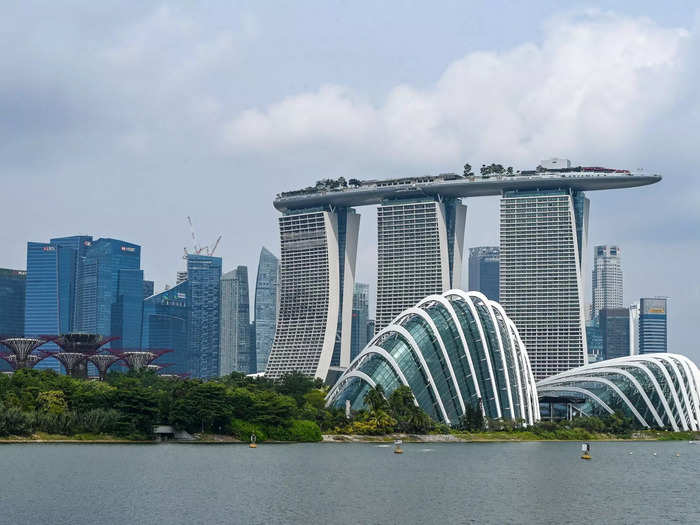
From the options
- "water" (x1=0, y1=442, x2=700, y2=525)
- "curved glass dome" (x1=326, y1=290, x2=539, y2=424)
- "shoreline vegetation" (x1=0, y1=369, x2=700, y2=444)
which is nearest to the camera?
"water" (x1=0, y1=442, x2=700, y2=525)

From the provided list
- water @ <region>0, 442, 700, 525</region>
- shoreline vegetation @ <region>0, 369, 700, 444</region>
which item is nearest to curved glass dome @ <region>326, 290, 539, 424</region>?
shoreline vegetation @ <region>0, 369, 700, 444</region>

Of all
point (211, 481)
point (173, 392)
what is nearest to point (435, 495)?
point (211, 481)

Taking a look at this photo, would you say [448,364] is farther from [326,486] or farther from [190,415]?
[326,486]

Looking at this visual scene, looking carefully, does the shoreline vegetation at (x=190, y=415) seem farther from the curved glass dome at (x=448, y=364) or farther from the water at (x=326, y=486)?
the curved glass dome at (x=448, y=364)

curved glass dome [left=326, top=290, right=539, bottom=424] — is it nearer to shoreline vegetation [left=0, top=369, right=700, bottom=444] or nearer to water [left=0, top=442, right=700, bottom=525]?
shoreline vegetation [left=0, top=369, right=700, bottom=444]

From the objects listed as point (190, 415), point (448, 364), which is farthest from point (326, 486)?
point (448, 364)

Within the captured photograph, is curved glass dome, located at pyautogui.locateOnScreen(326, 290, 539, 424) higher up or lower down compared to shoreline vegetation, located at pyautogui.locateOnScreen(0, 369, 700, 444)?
higher up

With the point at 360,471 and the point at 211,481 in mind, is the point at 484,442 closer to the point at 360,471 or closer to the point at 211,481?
the point at 360,471
